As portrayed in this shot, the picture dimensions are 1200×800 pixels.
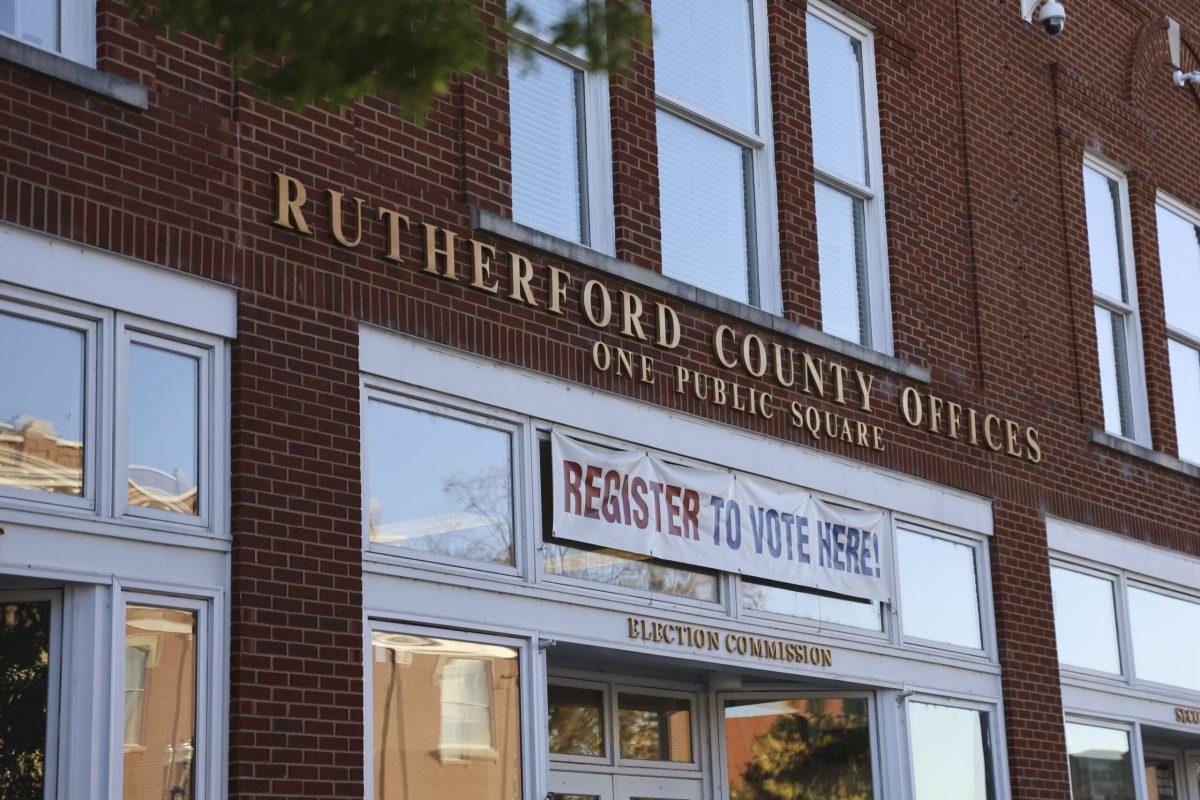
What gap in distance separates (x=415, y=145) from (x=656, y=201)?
6.67 ft

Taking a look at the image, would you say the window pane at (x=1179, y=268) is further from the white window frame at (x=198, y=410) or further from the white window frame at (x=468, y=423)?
the white window frame at (x=198, y=410)

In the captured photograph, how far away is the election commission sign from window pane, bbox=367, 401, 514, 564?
382 millimetres

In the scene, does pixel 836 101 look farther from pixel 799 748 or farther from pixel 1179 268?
pixel 1179 268

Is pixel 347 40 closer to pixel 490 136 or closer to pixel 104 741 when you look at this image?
pixel 104 741

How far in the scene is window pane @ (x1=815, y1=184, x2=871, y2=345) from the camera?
42.3 ft

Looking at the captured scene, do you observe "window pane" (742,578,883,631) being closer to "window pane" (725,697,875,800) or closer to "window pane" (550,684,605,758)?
"window pane" (725,697,875,800)

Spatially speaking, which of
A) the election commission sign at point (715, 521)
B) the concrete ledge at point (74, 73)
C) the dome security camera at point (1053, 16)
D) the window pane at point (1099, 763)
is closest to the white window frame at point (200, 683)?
the concrete ledge at point (74, 73)

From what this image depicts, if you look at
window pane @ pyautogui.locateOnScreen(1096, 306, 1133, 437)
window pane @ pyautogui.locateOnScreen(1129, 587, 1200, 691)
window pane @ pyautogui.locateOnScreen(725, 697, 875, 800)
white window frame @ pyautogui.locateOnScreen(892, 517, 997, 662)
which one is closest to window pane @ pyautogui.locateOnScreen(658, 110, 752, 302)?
white window frame @ pyautogui.locateOnScreen(892, 517, 997, 662)

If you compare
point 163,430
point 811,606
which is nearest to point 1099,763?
point 811,606

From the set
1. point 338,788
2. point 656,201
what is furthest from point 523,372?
point 338,788

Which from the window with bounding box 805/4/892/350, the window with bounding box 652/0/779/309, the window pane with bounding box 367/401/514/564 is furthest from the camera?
the window with bounding box 805/4/892/350

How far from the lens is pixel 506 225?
33.2 ft

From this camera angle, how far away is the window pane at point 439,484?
9.31 meters

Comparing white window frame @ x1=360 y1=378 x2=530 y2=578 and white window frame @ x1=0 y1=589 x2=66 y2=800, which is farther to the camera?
white window frame @ x1=360 y1=378 x2=530 y2=578
